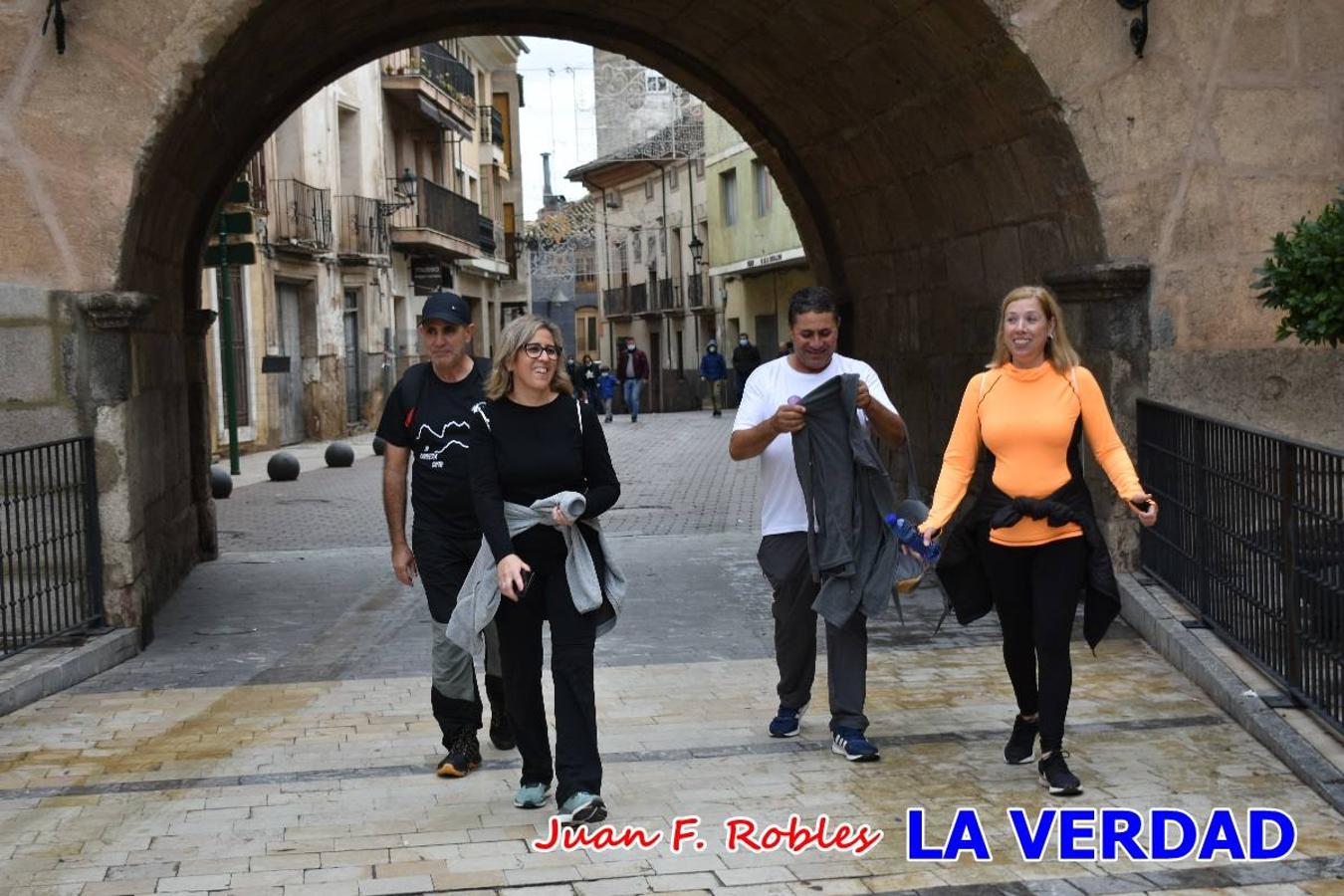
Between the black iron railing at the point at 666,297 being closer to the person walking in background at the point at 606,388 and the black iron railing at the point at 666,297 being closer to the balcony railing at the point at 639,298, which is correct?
the balcony railing at the point at 639,298

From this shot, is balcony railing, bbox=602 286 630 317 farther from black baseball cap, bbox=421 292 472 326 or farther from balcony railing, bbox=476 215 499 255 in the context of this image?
black baseball cap, bbox=421 292 472 326

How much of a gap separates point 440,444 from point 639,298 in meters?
54.1

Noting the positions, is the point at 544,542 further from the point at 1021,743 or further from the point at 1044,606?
the point at 1021,743

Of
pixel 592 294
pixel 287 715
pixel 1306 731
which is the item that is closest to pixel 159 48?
pixel 287 715

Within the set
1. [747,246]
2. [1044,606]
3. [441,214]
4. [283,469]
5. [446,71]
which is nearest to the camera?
[1044,606]

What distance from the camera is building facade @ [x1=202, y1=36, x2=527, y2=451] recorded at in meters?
28.0

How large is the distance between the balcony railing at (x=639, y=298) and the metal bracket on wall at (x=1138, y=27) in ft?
165

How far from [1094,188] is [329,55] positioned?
18.9 ft

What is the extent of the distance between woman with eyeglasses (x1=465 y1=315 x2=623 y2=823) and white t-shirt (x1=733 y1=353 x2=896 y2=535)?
0.84 metres

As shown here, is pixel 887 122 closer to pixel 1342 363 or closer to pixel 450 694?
pixel 1342 363

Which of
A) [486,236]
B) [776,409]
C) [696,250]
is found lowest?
[776,409]

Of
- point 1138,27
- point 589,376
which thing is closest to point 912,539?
point 1138,27

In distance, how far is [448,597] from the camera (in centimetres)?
640

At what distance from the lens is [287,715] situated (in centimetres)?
754
